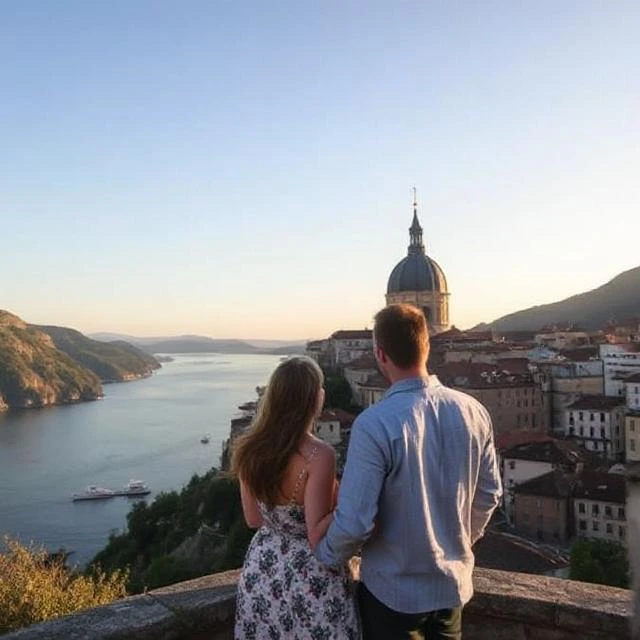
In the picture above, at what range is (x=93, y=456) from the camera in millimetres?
55875

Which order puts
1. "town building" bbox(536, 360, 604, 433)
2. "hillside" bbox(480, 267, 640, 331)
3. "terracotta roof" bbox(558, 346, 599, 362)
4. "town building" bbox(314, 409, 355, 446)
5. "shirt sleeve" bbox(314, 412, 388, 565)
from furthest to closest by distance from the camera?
"hillside" bbox(480, 267, 640, 331), "terracotta roof" bbox(558, 346, 599, 362), "town building" bbox(536, 360, 604, 433), "town building" bbox(314, 409, 355, 446), "shirt sleeve" bbox(314, 412, 388, 565)

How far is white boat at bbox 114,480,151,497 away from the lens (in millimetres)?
43312

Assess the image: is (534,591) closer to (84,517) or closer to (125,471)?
(84,517)

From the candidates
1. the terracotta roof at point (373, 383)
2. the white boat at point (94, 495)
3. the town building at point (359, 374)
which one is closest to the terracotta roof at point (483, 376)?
the terracotta roof at point (373, 383)

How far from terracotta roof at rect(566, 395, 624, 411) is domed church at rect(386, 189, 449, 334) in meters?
27.5

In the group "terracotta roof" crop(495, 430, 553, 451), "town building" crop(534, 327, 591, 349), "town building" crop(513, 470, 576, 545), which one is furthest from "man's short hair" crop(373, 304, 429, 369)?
"town building" crop(534, 327, 591, 349)

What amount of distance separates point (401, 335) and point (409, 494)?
1.44 ft

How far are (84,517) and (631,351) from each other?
1251 inches

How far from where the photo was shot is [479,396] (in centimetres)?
4459

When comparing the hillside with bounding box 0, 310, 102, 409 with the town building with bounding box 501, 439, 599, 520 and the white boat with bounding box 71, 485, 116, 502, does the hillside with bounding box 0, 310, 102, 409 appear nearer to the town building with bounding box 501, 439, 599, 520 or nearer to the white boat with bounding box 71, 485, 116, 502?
the white boat with bounding box 71, 485, 116, 502

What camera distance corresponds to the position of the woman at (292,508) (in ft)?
7.53

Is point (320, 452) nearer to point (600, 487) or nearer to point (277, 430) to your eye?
point (277, 430)

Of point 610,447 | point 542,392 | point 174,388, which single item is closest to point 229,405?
point 174,388

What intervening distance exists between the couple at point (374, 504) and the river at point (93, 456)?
10.3 meters
